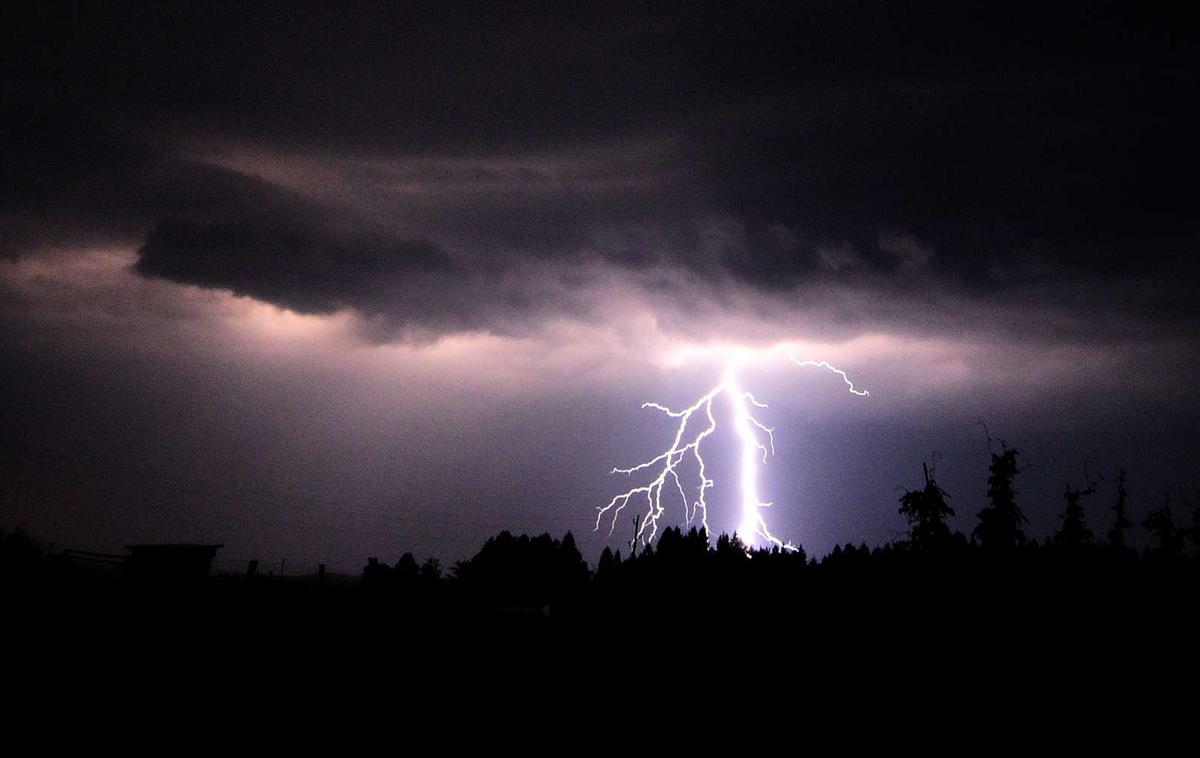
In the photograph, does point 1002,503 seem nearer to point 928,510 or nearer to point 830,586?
point 928,510

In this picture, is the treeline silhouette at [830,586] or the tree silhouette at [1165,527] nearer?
the treeline silhouette at [830,586]

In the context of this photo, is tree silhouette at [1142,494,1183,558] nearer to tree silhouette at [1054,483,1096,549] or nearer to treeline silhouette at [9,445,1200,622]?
tree silhouette at [1054,483,1096,549]

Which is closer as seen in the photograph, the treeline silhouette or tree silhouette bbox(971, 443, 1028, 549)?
the treeline silhouette

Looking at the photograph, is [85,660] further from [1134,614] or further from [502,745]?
[1134,614]

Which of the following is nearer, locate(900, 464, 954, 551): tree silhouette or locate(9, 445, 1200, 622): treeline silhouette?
locate(9, 445, 1200, 622): treeline silhouette

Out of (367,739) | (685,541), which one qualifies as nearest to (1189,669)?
(367,739)

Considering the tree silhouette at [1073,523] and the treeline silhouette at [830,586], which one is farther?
the tree silhouette at [1073,523]

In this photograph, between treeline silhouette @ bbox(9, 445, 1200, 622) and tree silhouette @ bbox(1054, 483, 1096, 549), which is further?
tree silhouette @ bbox(1054, 483, 1096, 549)

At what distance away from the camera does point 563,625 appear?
2103 cm

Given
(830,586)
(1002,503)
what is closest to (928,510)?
(1002,503)

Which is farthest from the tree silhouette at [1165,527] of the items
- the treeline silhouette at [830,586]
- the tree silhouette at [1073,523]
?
the treeline silhouette at [830,586]

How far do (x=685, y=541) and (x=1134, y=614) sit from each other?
30.0 meters

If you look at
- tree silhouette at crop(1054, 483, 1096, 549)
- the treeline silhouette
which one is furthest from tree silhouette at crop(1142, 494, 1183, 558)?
the treeline silhouette

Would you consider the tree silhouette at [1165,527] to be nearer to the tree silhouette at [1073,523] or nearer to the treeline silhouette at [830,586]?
the tree silhouette at [1073,523]
